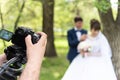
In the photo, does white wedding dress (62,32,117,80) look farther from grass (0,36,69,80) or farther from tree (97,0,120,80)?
grass (0,36,69,80)

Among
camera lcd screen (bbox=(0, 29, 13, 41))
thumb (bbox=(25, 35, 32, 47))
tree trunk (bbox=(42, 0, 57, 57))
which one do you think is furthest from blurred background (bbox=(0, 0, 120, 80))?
thumb (bbox=(25, 35, 32, 47))

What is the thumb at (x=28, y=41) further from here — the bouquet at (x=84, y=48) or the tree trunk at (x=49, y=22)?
the tree trunk at (x=49, y=22)

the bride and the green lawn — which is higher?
the bride

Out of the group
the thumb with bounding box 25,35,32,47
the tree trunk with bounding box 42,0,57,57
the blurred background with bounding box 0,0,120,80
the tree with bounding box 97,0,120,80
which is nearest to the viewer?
the thumb with bounding box 25,35,32,47

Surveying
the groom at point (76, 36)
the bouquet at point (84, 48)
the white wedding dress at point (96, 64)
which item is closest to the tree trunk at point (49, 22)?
the groom at point (76, 36)

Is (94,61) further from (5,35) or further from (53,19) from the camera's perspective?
(53,19)

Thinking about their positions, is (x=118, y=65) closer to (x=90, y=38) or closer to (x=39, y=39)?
(x=90, y=38)

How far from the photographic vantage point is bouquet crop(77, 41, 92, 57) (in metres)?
10.1

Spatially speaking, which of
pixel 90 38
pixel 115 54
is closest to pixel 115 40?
pixel 115 54

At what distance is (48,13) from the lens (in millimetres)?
20078

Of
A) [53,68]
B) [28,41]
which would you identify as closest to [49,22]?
[53,68]

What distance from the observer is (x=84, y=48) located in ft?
33.0

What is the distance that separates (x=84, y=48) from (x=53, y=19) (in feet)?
36.6

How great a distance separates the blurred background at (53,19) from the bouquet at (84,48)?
0.86 meters
